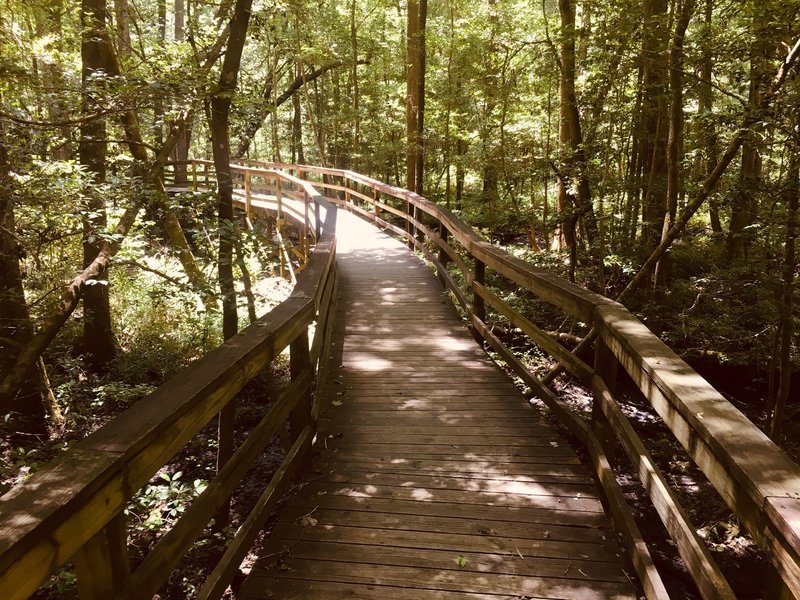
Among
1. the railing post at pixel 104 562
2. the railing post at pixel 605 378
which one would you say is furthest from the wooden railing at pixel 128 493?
the railing post at pixel 605 378

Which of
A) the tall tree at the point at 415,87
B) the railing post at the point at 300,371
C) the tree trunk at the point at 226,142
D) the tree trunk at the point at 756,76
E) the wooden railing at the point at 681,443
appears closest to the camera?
the wooden railing at the point at 681,443

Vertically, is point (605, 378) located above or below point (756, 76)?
below

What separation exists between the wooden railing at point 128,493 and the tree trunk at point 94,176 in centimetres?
435

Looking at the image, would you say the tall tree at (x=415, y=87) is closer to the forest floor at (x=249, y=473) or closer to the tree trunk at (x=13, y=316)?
the forest floor at (x=249, y=473)

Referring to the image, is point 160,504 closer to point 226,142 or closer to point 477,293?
point 477,293

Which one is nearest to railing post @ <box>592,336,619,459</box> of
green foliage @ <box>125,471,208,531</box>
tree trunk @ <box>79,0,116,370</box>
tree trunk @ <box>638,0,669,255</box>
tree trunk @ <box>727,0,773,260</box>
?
green foliage @ <box>125,471,208,531</box>

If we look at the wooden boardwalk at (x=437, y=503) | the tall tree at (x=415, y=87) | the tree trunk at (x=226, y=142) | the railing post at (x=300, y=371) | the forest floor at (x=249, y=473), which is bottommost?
the forest floor at (x=249, y=473)

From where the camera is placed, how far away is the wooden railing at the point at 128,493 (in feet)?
3.84

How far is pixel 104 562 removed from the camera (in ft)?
4.75

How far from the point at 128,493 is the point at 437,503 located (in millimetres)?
1954

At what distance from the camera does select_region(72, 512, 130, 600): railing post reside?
1406mm

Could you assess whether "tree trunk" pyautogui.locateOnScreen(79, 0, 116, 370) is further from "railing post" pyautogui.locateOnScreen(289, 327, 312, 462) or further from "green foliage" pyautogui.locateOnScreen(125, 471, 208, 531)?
"railing post" pyautogui.locateOnScreen(289, 327, 312, 462)

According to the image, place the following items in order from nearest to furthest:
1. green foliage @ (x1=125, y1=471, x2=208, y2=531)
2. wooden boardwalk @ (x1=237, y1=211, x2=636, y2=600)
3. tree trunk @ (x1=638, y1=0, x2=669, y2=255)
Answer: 1. wooden boardwalk @ (x1=237, y1=211, x2=636, y2=600)
2. green foliage @ (x1=125, y1=471, x2=208, y2=531)
3. tree trunk @ (x1=638, y1=0, x2=669, y2=255)

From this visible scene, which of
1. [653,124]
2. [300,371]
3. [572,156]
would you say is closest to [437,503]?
[300,371]
